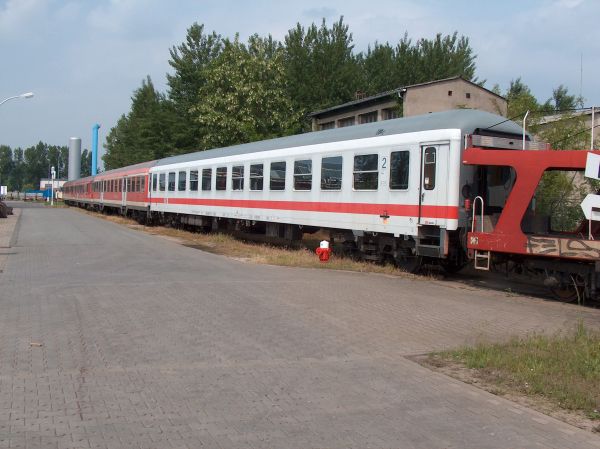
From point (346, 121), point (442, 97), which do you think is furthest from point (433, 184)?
point (346, 121)

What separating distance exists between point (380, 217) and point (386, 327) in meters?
5.90

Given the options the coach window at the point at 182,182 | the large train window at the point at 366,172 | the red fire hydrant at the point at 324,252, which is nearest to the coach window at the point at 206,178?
the coach window at the point at 182,182

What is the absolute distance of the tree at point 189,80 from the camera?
169ft

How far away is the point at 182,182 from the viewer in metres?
26.8

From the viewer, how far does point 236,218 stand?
69.7 feet

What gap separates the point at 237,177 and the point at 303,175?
4.76 metres

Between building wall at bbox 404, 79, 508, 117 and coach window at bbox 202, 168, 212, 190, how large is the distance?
1426 cm

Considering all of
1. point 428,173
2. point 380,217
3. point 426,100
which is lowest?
point 380,217

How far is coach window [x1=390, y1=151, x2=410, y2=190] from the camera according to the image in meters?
13.0

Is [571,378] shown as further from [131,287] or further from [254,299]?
[131,287]

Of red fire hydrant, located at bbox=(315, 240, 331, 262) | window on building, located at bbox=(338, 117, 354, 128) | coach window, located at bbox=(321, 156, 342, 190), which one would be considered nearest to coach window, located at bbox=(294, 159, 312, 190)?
coach window, located at bbox=(321, 156, 342, 190)

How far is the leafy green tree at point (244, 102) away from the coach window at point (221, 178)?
46.2 ft

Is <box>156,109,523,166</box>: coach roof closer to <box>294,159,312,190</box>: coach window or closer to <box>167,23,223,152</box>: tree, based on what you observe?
<box>294,159,312,190</box>: coach window

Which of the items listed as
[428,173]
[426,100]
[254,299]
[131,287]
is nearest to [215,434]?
[254,299]
